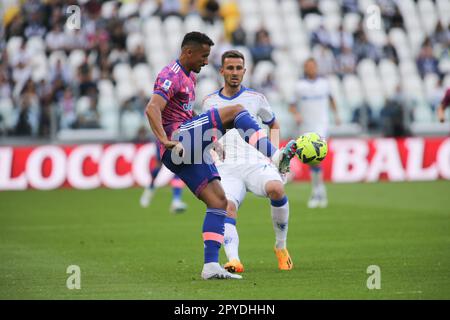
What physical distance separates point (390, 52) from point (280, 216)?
1932 centimetres

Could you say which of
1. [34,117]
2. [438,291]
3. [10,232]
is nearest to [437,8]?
[34,117]

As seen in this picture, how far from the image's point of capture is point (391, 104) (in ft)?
85.4

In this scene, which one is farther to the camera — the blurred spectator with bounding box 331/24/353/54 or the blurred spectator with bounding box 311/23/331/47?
the blurred spectator with bounding box 311/23/331/47

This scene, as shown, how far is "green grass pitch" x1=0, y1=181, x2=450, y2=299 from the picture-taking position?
8.83 m

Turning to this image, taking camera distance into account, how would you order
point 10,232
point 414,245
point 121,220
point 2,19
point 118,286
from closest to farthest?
point 118,286, point 414,245, point 10,232, point 121,220, point 2,19

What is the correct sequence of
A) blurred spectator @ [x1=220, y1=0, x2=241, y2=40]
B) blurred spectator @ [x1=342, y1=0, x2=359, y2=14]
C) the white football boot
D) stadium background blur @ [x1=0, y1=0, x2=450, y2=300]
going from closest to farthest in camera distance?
1. the white football boot
2. stadium background blur @ [x1=0, y1=0, x2=450, y2=300]
3. blurred spectator @ [x1=220, y1=0, x2=241, y2=40]
4. blurred spectator @ [x1=342, y1=0, x2=359, y2=14]

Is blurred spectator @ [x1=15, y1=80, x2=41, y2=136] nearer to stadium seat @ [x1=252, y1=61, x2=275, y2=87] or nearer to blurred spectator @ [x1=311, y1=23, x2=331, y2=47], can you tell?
stadium seat @ [x1=252, y1=61, x2=275, y2=87]

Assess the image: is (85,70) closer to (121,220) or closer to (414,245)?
(121,220)

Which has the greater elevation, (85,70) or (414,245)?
(85,70)

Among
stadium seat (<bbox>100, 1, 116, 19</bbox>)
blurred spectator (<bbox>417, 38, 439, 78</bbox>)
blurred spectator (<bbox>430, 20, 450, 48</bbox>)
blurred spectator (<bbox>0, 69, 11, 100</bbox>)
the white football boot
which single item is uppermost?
stadium seat (<bbox>100, 1, 116, 19</bbox>)

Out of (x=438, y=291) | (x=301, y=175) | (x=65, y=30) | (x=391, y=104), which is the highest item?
(x=65, y=30)

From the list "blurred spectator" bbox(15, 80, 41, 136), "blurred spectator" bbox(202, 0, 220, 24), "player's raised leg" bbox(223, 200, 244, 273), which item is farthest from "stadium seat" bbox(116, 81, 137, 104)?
"player's raised leg" bbox(223, 200, 244, 273)

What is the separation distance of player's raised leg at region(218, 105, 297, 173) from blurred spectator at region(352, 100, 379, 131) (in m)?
16.7

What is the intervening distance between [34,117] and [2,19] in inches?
208
